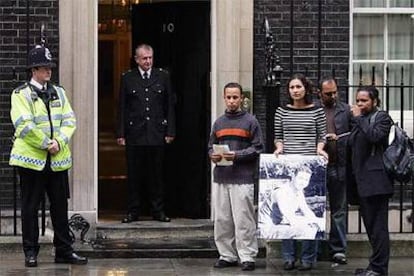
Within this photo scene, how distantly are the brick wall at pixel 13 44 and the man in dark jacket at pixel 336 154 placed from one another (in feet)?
9.59

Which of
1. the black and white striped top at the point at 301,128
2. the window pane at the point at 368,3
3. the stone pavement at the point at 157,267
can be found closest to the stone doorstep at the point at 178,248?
the stone pavement at the point at 157,267

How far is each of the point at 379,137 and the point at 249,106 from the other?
2.21 meters

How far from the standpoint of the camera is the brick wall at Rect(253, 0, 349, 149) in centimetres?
1124

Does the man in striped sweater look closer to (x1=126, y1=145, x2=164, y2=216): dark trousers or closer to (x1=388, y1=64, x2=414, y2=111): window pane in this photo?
(x1=126, y1=145, x2=164, y2=216): dark trousers

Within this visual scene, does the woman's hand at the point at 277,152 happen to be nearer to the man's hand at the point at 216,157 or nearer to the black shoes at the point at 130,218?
the man's hand at the point at 216,157

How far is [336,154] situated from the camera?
Answer: 9.98 m

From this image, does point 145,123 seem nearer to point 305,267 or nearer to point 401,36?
point 305,267

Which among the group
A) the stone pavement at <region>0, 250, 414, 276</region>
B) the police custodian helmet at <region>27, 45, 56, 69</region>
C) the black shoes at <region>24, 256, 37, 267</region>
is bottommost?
the stone pavement at <region>0, 250, 414, 276</region>

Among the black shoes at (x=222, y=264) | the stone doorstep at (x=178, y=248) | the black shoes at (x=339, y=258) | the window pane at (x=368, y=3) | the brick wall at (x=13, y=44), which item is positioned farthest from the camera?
the window pane at (x=368, y=3)

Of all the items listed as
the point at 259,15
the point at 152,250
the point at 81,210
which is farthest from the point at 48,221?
the point at 259,15

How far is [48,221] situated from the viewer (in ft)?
35.8

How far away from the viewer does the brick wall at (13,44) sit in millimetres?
10906

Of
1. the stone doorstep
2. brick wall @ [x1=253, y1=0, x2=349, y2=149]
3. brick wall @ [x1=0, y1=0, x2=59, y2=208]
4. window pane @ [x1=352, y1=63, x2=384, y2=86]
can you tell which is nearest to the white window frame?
window pane @ [x1=352, y1=63, x2=384, y2=86]

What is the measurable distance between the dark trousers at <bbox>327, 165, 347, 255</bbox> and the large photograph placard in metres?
0.39
